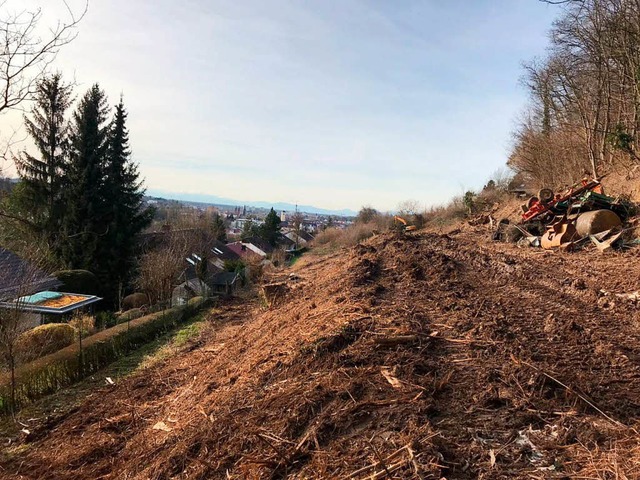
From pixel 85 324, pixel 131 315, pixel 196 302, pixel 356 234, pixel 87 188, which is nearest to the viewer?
pixel 85 324

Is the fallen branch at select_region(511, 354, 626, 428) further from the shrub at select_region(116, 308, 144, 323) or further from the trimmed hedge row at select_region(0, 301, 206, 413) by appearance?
the shrub at select_region(116, 308, 144, 323)

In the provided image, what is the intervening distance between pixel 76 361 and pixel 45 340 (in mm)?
1980

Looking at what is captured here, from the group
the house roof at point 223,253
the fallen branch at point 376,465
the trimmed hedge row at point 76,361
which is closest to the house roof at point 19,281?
the trimmed hedge row at point 76,361

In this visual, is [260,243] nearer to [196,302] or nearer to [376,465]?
[196,302]

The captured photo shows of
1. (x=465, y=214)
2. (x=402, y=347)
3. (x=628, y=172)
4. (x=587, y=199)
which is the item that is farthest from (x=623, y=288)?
(x=465, y=214)

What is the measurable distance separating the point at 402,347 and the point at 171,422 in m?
2.86

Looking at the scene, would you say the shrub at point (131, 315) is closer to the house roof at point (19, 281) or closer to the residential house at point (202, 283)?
the residential house at point (202, 283)

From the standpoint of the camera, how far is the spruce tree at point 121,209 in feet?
71.1

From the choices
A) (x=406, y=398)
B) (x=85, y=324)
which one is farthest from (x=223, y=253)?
(x=406, y=398)

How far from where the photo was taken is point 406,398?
3.00 meters

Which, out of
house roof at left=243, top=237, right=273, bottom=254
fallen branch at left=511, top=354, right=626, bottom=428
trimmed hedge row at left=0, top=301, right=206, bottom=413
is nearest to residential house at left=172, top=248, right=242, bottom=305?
trimmed hedge row at left=0, top=301, right=206, bottom=413

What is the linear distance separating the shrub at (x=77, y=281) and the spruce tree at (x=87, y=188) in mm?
1941

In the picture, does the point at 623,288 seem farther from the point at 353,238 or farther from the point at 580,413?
the point at 353,238

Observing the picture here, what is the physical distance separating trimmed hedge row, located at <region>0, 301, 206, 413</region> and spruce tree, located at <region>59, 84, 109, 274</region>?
30.5ft
